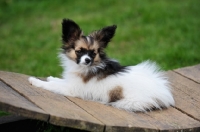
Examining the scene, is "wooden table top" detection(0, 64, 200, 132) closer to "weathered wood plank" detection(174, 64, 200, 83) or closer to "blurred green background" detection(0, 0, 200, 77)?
"weathered wood plank" detection(174, 64, 200, 83)

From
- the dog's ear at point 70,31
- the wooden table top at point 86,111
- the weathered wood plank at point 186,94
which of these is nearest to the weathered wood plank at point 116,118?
the wooden table top at point 86,111

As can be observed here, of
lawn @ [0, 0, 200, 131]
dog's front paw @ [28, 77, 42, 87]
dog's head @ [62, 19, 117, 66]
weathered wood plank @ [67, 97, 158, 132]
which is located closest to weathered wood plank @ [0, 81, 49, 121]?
weathered wood plank @ [67, 97, 158, 132]

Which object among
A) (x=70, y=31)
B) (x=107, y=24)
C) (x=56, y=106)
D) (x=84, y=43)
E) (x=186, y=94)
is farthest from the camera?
(x=107, y=24)

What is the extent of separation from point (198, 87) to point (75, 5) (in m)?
5.70

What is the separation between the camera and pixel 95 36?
452 cm

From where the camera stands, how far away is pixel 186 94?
4.92 metres

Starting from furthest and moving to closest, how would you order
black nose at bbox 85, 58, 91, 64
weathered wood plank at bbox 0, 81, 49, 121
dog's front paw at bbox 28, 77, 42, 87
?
dog's front paw at bbox 28, 77, 42, 87 → black nose at bbox 85, 58, 91, 64 → weathered wood plank at bbox 0, 81, 49, 121

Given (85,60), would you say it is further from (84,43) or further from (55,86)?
(55,86)

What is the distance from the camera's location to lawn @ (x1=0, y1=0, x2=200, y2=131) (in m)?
7.45

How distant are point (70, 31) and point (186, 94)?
159 centimetres

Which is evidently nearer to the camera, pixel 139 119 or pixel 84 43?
pixel 139 119

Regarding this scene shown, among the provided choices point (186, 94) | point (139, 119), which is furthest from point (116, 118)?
point (186, 94)

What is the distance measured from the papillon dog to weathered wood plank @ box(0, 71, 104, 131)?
18 cm

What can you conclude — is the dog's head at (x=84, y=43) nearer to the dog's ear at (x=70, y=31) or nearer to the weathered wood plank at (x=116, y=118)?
the dog's ear at (x=70, y=31)
